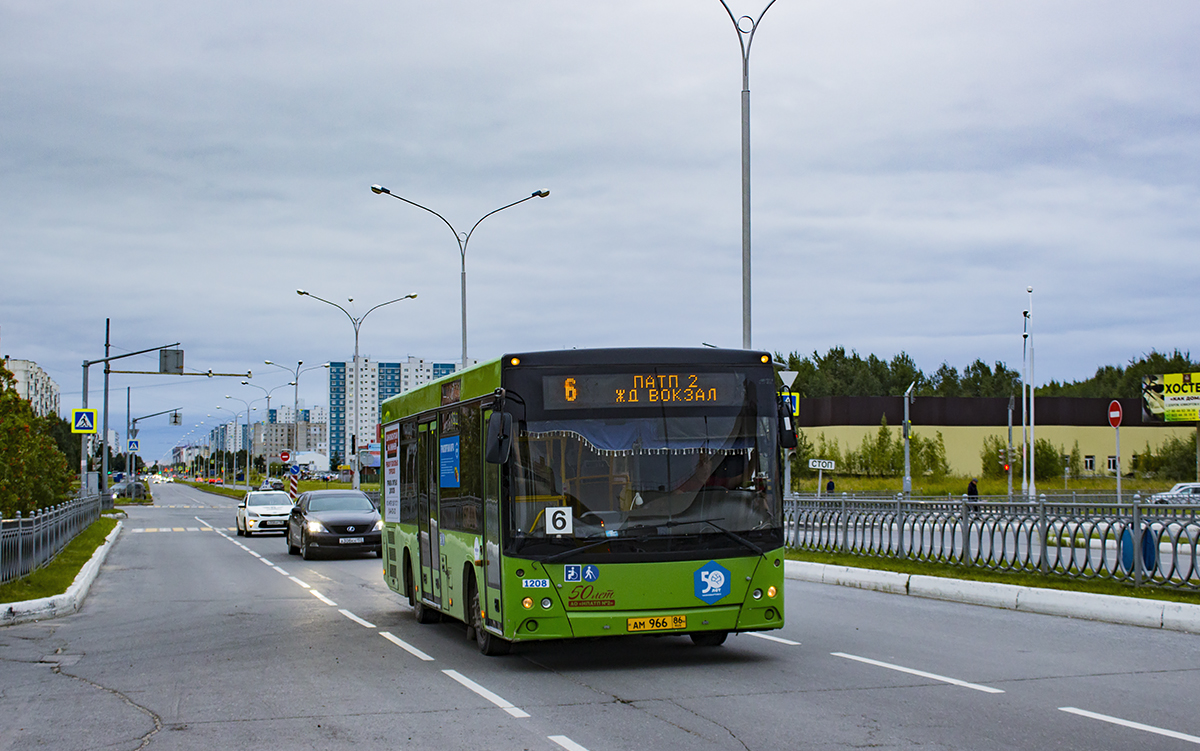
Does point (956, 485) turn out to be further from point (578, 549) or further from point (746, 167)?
point (578, 549)

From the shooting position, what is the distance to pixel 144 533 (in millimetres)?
39594

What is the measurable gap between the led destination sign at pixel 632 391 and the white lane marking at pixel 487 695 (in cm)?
244

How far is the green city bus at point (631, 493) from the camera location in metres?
9.69

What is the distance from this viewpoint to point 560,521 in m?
9.76

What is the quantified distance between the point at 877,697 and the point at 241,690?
513cm

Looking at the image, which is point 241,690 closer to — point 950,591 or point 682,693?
point 682,693

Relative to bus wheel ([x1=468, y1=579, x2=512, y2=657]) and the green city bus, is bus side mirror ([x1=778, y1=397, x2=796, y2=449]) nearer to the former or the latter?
the green city bus

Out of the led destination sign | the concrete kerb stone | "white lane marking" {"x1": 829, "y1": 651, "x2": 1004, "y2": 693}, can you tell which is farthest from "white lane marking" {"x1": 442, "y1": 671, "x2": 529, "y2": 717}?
the concrete kerb stone

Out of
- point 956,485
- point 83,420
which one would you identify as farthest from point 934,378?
point 83,420

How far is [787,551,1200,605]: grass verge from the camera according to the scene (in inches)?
535

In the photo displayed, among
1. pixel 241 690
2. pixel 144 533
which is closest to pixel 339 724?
pixel 241 690

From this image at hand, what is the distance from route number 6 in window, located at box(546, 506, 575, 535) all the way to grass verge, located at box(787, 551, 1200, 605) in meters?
7.55

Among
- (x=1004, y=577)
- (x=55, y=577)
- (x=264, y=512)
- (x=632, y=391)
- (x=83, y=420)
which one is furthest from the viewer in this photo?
(x=83, y=420)

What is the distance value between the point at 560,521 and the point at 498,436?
0.95 meters
